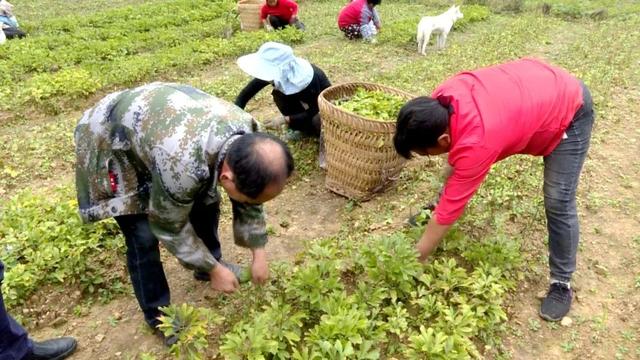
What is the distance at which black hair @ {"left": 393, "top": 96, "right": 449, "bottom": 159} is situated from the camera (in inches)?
91.4

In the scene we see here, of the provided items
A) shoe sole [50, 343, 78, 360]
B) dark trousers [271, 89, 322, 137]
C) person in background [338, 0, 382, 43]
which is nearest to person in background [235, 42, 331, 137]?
dark trousers [271, 89, 322, 137]

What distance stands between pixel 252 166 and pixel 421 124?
2.83ft

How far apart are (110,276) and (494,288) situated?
2422 millimetres

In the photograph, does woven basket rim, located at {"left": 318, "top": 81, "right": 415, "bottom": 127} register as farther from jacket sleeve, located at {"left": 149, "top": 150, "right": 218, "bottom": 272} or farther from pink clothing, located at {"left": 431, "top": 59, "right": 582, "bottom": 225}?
jacket sleeve, located at {"left": 149, "top": 150, "right": 218, "bottom": 272}

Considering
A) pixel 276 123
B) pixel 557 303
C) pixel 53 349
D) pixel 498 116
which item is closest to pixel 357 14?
pixel 276 123

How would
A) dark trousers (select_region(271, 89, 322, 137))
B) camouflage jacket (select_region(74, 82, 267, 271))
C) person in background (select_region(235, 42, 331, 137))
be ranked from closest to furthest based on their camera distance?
camouflage jacket (select_region(74, 82, 267, 271))
person in background (select_region(235, 42, 331, 137))
dark trousers (select_region(271, 89, 322, 137))

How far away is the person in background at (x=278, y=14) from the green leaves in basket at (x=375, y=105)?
6.56 meters

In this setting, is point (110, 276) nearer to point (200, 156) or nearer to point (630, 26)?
point (200, 156)

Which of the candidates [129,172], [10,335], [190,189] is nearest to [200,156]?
[190,189]

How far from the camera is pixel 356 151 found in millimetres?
4000

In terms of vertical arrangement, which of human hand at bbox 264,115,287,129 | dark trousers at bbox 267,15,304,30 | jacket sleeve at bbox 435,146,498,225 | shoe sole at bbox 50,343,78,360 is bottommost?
dark trousers at bbox 267,15,304,30

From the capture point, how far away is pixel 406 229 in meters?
3.60

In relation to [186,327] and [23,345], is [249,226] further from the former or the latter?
[23,345]

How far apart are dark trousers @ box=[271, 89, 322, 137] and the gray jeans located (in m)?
2.43
